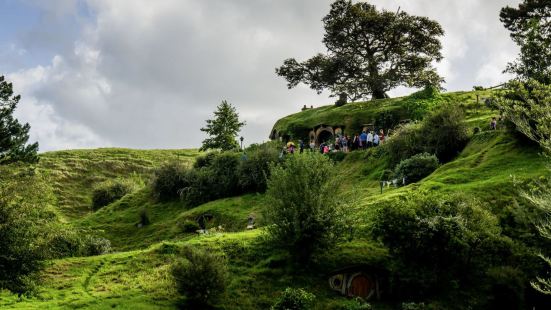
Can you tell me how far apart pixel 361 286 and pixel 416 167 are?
53.7ft

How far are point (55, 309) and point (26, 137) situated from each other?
2168 cm

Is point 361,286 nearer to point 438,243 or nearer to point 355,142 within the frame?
point 438,243

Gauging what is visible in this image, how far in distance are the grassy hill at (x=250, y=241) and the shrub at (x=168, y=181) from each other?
77.8 inches

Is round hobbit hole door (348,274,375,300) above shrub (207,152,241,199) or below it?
below

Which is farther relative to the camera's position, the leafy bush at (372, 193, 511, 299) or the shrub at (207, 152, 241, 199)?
the shrub at (207, 152, 241, 199)

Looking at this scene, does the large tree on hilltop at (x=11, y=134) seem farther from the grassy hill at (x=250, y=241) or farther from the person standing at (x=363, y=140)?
the person standing at (x=363, y=140)

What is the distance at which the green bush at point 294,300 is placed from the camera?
89.7 ft

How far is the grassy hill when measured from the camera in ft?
97.8

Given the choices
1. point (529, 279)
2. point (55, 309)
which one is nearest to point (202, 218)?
point (55, 309)

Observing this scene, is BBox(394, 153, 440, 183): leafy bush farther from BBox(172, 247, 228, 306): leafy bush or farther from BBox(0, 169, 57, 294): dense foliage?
BBox(0, 169, 57, 294): dense foliage

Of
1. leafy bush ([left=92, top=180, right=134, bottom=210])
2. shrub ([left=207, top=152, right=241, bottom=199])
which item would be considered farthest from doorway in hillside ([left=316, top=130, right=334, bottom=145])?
leafy bush ([left=92, top=180, right=134, bottom=210])

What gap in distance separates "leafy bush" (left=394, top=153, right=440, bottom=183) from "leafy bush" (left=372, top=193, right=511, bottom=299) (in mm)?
12826

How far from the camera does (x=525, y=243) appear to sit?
102 feet

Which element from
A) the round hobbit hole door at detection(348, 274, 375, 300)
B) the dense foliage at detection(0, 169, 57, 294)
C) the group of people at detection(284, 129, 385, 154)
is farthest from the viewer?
the group of people at detection(284, 129, 385, 154)
